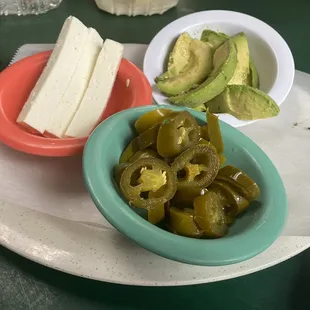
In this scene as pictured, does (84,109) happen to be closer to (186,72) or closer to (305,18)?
(186,72)

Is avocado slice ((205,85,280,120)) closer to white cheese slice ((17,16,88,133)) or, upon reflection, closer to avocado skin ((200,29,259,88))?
avocado skin ((200,29,259,88))

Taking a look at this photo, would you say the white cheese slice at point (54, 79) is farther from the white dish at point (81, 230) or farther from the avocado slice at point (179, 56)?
the avocado slice at point (179, 56)

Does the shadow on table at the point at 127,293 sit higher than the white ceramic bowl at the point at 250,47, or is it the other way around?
the white ceramic bowl at the point at 250,47

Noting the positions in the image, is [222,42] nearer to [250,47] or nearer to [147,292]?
[250,47]

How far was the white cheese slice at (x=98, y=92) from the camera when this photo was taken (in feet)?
3.31

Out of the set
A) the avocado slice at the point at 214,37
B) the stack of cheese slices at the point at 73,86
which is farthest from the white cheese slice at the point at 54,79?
the avocado slice at the point at 214,37

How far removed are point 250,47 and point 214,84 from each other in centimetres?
25

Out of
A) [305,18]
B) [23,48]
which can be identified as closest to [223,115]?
[23,48]

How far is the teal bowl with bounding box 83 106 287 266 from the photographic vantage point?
76 cm

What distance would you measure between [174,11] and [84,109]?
630mm

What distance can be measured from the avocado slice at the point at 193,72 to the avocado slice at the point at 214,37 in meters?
0.02

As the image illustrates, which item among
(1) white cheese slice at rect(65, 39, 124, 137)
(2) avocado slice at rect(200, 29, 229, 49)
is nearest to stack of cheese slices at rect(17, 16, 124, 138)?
(1) white cheese slice at rect(65, 39, 124, 137)

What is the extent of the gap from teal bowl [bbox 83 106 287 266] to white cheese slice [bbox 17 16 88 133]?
6.4 inches

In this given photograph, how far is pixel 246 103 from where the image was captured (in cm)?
107
